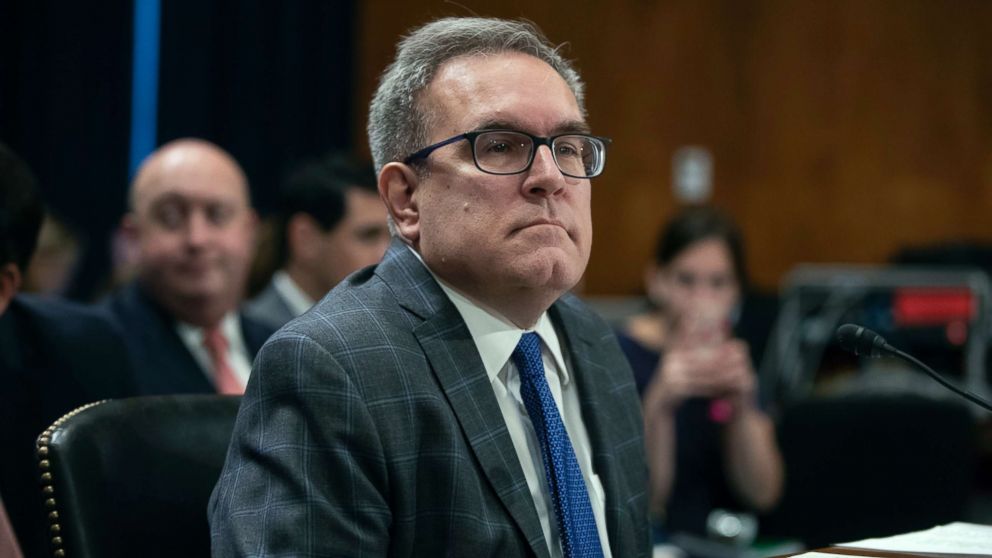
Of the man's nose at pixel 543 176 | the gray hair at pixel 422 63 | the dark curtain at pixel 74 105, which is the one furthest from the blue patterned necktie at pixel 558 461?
the dark curtain at pixel 74 105

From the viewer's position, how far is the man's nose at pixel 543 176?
61.7 inches

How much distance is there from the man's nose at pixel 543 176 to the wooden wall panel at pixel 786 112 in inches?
229

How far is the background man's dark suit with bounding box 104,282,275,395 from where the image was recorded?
2752 mm

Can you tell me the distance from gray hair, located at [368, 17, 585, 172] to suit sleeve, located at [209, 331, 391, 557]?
35 cm

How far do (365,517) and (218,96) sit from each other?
5492mm

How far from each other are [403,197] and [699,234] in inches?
88.8

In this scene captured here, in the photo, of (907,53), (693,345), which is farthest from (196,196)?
(907,53)

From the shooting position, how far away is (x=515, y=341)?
1620mm

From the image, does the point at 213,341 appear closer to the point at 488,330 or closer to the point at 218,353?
the point at 218,353

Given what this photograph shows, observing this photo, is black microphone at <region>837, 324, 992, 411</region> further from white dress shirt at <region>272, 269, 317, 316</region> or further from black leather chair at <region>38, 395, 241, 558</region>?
white dress shirt at <region>272, 269, 317, 316</region>

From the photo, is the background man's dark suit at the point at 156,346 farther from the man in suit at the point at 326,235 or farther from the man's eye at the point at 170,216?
the man in suit at the point at 326,235

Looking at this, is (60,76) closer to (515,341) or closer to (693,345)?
(693,345)

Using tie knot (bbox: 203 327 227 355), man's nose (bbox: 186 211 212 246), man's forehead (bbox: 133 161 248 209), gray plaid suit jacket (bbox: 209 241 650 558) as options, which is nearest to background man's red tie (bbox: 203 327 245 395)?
tie knot (bbox: 203 327 227 355)

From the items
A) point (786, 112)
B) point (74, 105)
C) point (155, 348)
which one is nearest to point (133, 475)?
point (155, 348)
